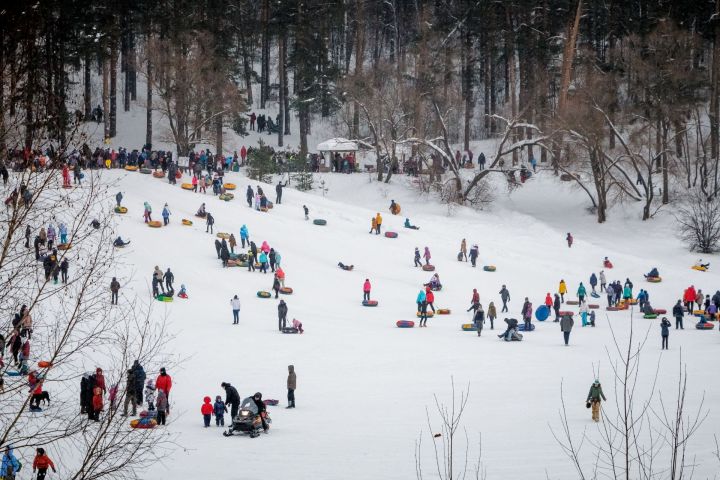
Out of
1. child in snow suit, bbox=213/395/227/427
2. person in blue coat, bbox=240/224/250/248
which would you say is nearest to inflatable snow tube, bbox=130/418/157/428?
child in snow suit, bbox=213/395/227/427

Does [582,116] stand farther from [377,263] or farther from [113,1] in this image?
[113,1]

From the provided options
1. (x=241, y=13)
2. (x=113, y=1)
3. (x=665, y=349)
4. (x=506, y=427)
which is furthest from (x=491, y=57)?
(x=506, y=427)

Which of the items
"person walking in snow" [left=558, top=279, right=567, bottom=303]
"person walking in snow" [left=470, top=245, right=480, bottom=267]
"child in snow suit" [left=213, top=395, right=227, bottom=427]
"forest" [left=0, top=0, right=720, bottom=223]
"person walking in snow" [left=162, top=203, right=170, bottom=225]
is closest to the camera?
"child in snow suit" [left=213, top=395, right=227, bottom=427]

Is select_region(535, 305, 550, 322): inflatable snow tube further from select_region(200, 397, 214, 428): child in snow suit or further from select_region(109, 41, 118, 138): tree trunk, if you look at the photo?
select_region(109, 41, 118, 138): tree trunk

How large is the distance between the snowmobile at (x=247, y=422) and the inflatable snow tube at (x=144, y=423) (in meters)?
1.59

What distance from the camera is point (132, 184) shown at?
45.8 m

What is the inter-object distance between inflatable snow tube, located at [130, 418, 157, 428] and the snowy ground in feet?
2.57

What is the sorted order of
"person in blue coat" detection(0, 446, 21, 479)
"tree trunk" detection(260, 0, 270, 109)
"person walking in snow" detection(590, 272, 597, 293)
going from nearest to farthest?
"person in blue coat" detection(0, 446, 21, 479), "person walking in snow" detection(590, 272, 597, 293), "tree trunk" detection(260, 0, 270, 109)

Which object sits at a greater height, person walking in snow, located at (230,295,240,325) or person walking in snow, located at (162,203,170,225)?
person walking in snow, located at (162,203,170,225)

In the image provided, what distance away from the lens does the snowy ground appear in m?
18.1

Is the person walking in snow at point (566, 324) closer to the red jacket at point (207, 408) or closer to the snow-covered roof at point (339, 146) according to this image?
the red jacket at point (207, 408)

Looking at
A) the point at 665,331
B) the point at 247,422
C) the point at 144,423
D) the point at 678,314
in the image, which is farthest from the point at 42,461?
the point at 678,314

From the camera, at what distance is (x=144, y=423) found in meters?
18.4

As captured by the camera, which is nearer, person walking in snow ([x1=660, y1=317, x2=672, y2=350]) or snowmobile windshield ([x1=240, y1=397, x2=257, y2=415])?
snowmobile windshield ([x1=240, y1=397, x2=257, y2=415])
